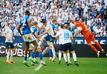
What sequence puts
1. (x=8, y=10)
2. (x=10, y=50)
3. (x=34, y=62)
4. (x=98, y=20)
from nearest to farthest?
(x=34, y=62) < (x=10, y=50) < (x=98, y=20) < (x=8, y=10)

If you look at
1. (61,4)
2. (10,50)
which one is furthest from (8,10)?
(10,50)

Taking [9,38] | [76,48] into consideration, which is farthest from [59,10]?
[9,38]

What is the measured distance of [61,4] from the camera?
127 ft

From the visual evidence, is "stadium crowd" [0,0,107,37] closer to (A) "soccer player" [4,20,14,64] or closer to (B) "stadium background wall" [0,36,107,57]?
(B) "stadium background wall" [0,36,107,57]

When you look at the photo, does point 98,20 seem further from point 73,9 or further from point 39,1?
point 39,1

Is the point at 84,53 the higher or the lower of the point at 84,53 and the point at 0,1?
the lower

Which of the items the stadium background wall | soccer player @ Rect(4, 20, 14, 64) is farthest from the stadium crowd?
soccer player @ Rect(4, 20, 14, 64)

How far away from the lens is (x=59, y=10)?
3722cm

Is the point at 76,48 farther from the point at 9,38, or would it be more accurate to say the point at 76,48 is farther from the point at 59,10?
the point at 9,38

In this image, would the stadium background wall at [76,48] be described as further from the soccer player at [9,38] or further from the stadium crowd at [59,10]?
the soccer player at [9,38]

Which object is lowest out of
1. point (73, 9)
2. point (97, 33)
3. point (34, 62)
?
point (34, 62)

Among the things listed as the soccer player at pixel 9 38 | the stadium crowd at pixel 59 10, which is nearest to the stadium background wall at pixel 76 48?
the stadium crowd at pixel 59 10

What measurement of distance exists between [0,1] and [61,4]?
513 centimetres

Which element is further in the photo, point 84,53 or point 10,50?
point 84,53
